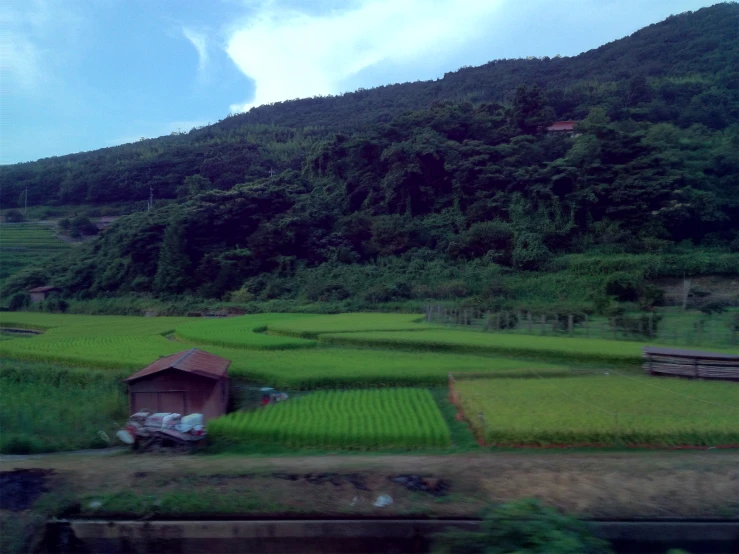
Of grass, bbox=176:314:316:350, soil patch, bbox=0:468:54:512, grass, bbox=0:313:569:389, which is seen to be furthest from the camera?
grass, bbox=176:314:316:350

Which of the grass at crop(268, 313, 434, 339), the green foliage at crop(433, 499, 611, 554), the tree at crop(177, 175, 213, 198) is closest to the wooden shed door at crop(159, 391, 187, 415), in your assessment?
the green foliage at crop(433, 499, 611, 554)

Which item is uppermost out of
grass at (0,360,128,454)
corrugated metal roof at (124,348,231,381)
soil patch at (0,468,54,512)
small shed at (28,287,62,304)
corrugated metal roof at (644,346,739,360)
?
small shed at (28,287,62,304)

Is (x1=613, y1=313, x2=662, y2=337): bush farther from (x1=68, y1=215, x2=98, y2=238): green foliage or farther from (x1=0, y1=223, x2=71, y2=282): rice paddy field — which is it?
(x1=68, y1=215, x2=98, y2=238): green foliage

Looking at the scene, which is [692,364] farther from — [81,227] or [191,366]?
[81,227]

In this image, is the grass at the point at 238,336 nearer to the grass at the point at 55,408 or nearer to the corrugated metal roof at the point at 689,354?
the grass at the point at 55,408

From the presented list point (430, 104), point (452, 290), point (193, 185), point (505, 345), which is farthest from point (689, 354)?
point (430, 104)
